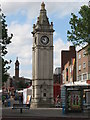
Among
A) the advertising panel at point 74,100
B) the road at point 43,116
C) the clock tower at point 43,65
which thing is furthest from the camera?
the clock tower at point 43,65

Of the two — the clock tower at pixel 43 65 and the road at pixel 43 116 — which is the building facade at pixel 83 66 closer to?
the clock tower at pixel 43 65

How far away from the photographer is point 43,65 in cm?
4922

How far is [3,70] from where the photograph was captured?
2402cm

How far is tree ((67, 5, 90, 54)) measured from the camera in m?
25.5

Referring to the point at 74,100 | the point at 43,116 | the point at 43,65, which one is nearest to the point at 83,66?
the point at 43,65

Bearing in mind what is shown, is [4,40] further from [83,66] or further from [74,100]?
[83,66]

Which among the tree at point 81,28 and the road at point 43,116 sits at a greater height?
the tree at point 81,28

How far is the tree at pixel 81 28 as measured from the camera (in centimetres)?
2547

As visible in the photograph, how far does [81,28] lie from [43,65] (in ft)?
78.5

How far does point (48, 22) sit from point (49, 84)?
9622 mm

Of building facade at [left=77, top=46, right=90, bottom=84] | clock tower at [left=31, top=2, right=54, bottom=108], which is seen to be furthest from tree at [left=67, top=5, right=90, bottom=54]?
building facade at [left=77, top=46, right=90, bottom=84]

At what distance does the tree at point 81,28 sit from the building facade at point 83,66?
3563cm

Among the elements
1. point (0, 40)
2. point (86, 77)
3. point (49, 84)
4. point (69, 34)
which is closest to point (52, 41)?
point (49, 84)

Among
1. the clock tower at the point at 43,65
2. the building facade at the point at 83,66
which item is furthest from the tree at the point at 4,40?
the building facade at the point at 83,66
